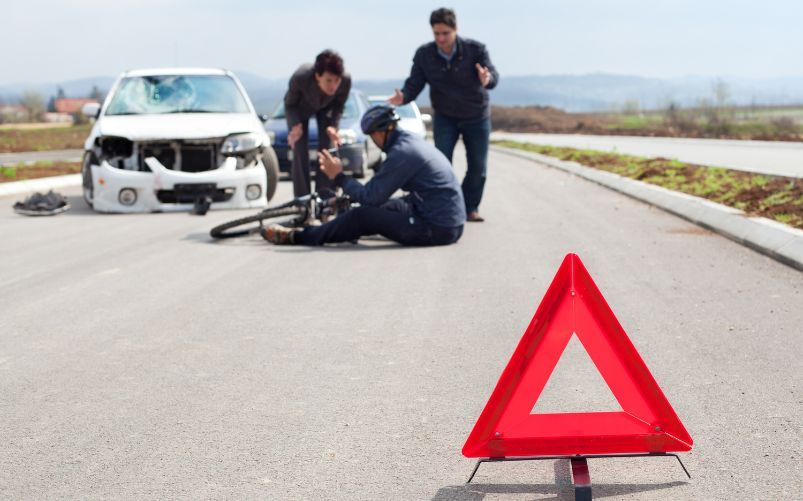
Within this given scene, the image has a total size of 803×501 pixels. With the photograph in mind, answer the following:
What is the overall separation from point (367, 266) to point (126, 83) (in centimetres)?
766

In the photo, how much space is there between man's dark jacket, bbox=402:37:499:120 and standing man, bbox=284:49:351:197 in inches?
30.8

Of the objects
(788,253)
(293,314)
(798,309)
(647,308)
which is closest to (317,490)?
(293,314)

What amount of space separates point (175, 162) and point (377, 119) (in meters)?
5.05

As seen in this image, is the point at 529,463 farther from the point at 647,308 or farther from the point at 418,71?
the point at 418,71

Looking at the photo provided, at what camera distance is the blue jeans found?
1272cm

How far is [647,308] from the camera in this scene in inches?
278

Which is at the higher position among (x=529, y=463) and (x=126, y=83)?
(x=126, y=83)

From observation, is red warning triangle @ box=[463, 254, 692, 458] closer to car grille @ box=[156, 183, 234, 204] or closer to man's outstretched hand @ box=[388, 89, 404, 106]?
man's outstretched hand @ box=[388, 89, 404, 106]

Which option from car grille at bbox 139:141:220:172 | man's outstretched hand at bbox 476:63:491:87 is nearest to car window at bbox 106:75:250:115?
car grille at bbox 139:141:220:172

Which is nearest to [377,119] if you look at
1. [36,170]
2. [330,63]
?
[330,63]

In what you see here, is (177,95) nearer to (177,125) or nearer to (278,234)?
(177,125)

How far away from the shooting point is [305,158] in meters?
12.5

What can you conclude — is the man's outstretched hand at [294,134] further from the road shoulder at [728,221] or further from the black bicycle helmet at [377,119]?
the road shoulder at [728,221]

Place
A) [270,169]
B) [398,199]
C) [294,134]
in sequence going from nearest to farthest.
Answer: [398,199] → [294,134] → [270,169]
